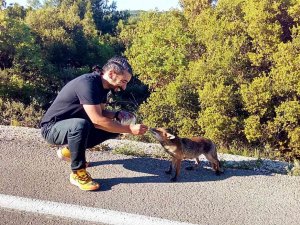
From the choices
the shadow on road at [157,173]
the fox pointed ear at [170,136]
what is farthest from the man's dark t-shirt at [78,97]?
the fox pointed ear at [170,136]

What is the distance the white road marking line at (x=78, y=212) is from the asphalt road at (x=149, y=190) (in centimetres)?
7

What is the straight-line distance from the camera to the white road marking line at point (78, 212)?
3.16 meters

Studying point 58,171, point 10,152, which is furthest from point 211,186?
point 10,152

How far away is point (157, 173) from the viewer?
4262 millimetres

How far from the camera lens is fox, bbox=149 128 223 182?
4339mm

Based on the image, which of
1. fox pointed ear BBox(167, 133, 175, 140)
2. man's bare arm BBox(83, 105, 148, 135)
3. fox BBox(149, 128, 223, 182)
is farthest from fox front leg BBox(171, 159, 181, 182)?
man's bare arm BBox(83, 105, 148, 135)

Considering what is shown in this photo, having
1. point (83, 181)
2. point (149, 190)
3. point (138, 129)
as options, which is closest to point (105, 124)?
point (138, 129)

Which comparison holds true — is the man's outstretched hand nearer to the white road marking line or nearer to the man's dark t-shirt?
the man's dark t-shirt

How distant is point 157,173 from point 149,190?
488 millimetres

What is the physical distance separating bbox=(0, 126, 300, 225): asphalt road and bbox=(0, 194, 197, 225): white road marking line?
70 millimetres

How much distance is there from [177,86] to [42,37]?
23.0ft

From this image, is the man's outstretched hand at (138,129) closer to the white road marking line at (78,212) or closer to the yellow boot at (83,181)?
the yellow boot at (83,181)

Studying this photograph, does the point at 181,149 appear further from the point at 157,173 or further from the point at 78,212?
the point at 78,212

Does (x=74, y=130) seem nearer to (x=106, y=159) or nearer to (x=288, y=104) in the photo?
(x=106, y=159)
